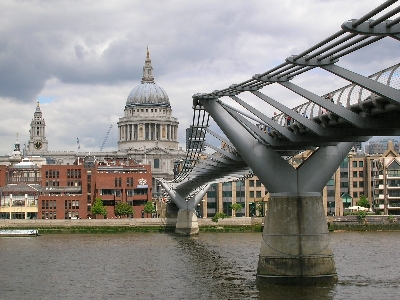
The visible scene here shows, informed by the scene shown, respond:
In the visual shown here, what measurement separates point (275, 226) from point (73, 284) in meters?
11.8

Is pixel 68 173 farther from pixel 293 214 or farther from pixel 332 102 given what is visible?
pixel 332 102

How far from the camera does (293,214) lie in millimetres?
41344

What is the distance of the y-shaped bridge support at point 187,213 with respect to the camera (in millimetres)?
104500

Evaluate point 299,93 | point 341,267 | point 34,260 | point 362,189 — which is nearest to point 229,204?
point 362,189

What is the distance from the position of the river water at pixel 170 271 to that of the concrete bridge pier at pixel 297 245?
85 cm

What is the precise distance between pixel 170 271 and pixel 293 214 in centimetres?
1338

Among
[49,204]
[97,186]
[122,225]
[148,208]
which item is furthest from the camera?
[97,186]

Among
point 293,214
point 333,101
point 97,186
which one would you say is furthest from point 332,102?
point 97,186

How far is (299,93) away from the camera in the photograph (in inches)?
1335

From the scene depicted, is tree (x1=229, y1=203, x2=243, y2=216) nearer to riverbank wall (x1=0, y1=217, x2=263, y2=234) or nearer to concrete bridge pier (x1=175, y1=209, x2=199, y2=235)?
riverbank wall (x1=0, y1=217, x2=263, y2=234)

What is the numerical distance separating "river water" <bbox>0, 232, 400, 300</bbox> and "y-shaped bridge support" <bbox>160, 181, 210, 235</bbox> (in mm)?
23664

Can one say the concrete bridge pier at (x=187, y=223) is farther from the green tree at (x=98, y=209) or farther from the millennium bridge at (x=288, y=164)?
the millennium bridge at (x=288, y=164)

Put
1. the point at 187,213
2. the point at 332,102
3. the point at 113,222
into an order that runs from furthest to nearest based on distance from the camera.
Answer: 1. the point at 113,222
2. the point at 187,213
3. the point at 332,102

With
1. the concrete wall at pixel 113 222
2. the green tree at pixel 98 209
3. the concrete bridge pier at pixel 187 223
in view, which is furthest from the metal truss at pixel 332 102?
the green tree at pixel 98 209
